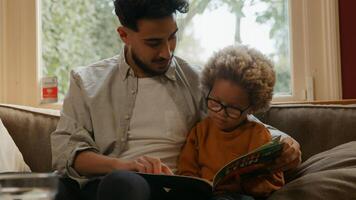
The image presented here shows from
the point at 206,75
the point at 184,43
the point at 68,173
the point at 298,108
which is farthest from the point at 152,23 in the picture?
the point at 184,43

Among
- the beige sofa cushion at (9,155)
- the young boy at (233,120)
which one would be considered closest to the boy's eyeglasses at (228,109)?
the young boy at (233,120)

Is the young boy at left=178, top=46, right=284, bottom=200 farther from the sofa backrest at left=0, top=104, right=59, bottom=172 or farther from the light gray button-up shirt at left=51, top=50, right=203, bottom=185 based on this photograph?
the sofa backrest at left=0, top=104, right=59, bottom=172

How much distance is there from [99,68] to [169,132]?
1.04 feet

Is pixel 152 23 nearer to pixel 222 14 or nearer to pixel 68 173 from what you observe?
pixel 68 173

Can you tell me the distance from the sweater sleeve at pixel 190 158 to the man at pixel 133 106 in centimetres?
4

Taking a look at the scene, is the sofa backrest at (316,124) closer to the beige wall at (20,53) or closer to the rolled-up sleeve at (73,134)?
the rolled-up sleeve at (73,134)

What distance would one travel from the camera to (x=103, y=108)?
151 centimetres

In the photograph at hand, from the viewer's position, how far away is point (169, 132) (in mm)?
1521

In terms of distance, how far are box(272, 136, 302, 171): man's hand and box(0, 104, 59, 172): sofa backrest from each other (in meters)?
0.96

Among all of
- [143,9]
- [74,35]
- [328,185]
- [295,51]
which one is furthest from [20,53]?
[328,185]

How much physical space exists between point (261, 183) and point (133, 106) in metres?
0.45

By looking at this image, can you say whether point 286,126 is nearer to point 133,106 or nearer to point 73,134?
point 133,106

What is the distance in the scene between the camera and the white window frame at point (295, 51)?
2254 millimetres

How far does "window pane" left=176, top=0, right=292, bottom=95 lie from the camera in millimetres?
2375
